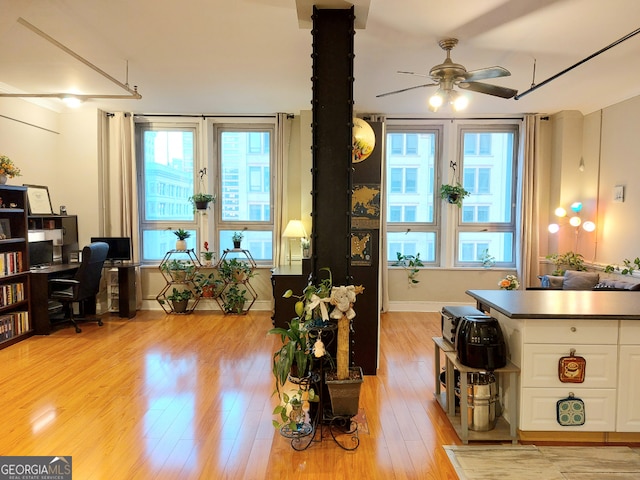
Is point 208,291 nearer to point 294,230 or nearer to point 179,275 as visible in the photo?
point 179,275

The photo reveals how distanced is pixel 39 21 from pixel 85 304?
386cm

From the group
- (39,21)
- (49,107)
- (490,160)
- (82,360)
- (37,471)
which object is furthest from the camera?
(490,160)

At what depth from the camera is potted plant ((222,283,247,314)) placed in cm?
602

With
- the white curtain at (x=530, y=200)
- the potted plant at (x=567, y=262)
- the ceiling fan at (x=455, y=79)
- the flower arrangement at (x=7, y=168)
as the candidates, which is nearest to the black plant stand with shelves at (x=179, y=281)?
the flower arrangement at (x=7, y=168)

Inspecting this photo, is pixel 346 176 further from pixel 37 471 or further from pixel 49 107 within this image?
pixel 49 107

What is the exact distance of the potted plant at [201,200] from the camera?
602cm

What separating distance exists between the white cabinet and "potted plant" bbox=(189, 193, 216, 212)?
5.12 meters

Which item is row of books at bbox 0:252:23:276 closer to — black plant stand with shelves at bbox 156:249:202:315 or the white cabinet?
black plant stand with shelves at bbox 156:249:202:315

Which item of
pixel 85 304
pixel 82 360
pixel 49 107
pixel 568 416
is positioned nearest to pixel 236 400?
pixel 82 360

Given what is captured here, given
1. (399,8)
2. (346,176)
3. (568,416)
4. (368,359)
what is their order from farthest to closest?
1. (368,359)
2. (399,8)
3. (346,176)
4. (568,416)

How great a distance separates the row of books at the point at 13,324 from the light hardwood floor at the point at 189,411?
0.62ft

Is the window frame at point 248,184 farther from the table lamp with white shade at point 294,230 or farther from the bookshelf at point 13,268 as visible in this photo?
the bookshelf at point 13,268

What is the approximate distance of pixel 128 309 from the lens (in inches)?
227

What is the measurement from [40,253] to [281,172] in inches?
132
